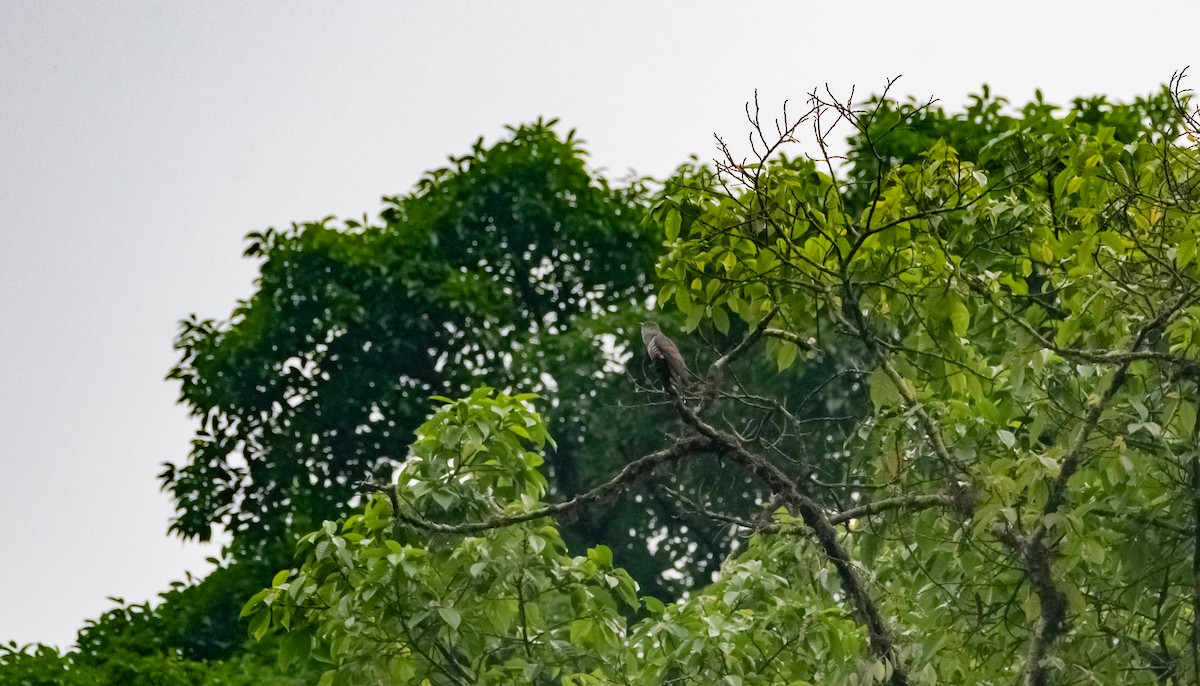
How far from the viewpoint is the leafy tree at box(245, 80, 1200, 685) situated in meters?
4.98

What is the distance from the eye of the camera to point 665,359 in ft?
17.9

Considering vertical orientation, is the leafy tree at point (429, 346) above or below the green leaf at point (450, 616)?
above

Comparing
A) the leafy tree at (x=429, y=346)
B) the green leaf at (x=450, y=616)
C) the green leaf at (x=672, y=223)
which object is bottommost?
the green leaf at (x=450, y=616)

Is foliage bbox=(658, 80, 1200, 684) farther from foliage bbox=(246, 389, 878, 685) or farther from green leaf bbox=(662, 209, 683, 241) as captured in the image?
foliage bbox=(246, 389, 878, 685)

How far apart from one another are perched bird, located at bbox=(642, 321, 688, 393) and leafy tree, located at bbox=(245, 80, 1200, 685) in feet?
0.59

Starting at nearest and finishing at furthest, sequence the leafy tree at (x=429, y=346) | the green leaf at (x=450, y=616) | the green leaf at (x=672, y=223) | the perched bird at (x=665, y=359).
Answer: the green leaf at (x=672, y=223) < the perched bird at (x=665, y=359) < the green leaf at (x=450, y=616) < the leafy tree at (x=429, y=346)

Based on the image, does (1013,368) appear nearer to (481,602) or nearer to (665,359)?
(665,359)

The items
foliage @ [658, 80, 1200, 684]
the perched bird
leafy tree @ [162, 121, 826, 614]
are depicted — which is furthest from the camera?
leafy tree @ [162, 121, 826, 614]

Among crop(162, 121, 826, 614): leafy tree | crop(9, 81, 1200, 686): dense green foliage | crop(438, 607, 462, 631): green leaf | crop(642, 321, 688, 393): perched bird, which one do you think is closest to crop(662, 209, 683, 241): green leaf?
crop(9, 81, 1200, 686): dense green foliage

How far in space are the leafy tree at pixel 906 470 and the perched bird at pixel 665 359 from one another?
0.59ft

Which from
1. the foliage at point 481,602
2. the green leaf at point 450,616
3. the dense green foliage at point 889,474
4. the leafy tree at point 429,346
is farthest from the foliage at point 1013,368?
the leafy tree at point 429,346

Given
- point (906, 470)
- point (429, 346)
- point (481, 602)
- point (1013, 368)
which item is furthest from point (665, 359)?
point (429, 346)

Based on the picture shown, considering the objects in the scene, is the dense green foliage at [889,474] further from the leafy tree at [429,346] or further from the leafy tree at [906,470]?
the leafy tree at [429,346]

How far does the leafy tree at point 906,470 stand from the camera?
4984 mm
